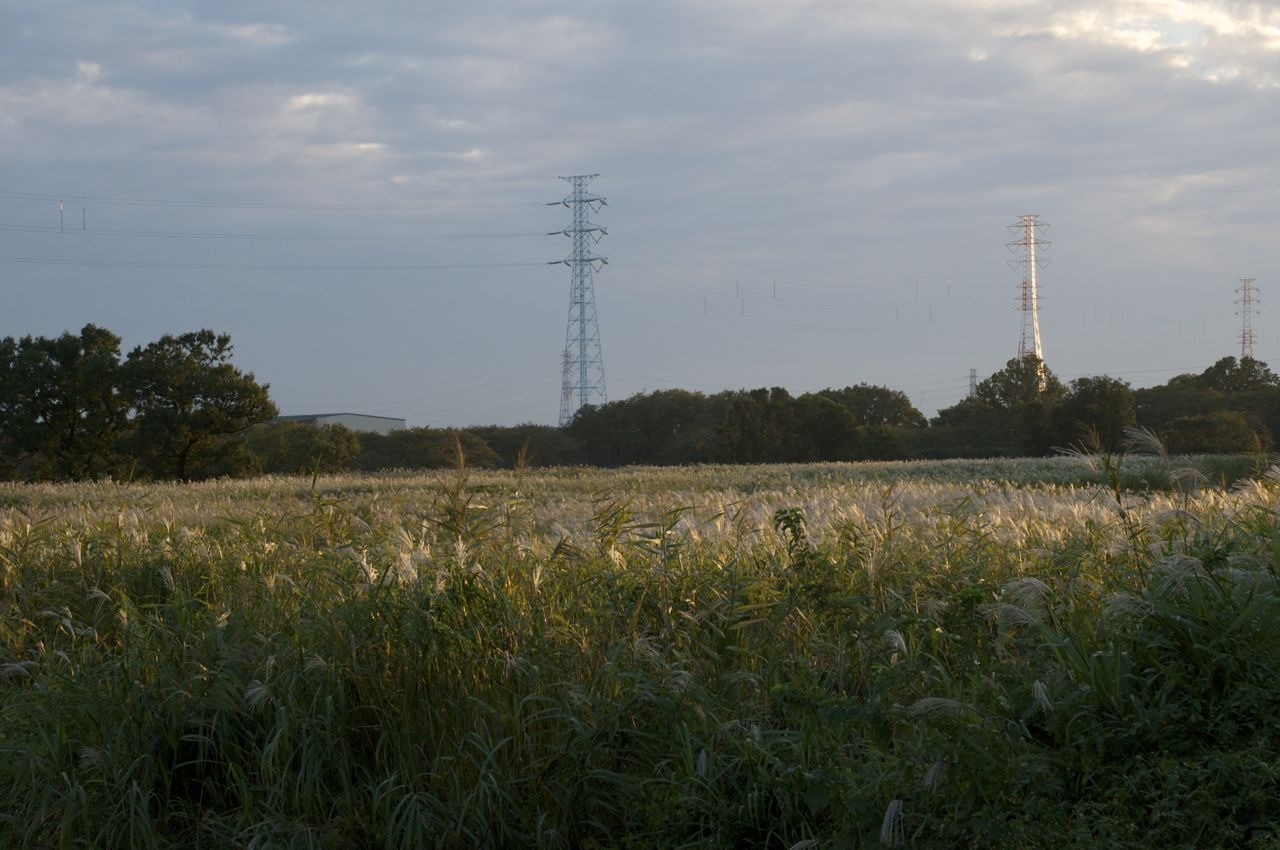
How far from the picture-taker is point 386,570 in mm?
5500

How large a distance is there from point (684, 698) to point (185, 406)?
45.6 meters

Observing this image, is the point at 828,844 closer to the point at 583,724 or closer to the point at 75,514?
the point at 583,724

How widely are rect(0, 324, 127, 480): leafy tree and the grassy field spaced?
4507 cm

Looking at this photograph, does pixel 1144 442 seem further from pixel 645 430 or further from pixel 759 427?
pixel 645 430

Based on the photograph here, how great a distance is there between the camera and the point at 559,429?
70375 mm

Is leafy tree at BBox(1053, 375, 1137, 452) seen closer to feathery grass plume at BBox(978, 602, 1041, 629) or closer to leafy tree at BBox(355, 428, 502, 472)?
leafy tree at BBox(355, 428, 502, 472)

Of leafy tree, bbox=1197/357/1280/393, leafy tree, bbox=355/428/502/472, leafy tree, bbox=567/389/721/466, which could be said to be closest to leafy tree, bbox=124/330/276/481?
leafy tree, bbox=355/428/502/472

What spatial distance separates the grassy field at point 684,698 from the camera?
135 inches

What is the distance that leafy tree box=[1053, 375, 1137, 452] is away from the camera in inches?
2000

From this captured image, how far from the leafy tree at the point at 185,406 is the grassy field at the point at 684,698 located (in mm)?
40518

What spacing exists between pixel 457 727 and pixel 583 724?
2.25 feet

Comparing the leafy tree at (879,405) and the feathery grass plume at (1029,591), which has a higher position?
the leafy tree at (879,405)

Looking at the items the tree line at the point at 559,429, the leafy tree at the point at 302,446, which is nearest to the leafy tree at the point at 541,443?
the tree line at the point at 559,429

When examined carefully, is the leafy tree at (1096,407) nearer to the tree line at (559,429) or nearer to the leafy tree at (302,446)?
the tree line at (559,429)
